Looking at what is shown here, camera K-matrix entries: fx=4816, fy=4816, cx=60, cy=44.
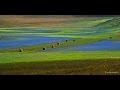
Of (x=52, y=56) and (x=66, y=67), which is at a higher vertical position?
(x=52, y=56)

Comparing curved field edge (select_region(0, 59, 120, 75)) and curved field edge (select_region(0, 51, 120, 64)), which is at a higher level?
curved field edge (select_region(0, 51, 120, 64))

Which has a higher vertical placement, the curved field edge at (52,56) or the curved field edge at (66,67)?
the curved field edge at (52,56)
